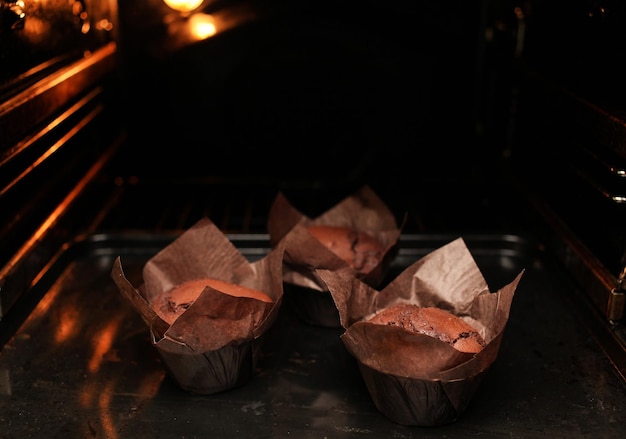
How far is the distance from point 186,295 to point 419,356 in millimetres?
554

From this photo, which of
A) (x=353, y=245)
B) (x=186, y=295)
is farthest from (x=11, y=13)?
(x=353, y=245)

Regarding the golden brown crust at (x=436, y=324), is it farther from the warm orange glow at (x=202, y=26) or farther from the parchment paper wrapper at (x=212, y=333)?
the warm orange glow at (x=202, y=26)

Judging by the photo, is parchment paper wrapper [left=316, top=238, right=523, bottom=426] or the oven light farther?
the oven light

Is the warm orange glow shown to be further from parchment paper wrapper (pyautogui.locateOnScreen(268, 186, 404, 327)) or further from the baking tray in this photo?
the baking tray

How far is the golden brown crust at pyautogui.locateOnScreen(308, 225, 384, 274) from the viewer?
5.99 feet

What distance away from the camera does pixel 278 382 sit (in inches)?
62.0

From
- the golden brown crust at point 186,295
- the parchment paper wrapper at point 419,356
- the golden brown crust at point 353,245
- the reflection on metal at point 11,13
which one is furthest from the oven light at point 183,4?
the parchment paper wrapper at point 419,356

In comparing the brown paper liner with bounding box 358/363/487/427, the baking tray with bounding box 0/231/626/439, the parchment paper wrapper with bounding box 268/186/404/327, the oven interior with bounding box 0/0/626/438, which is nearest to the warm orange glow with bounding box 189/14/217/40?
the oven interior with bounding box 0/0/626/438

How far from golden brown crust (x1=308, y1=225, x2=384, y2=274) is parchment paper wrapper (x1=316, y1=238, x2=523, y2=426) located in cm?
21

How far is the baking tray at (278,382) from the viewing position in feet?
4.66

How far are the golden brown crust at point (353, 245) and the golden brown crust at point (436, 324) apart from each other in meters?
0.23

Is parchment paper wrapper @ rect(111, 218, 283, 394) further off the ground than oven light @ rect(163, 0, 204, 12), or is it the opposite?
oven light @ rect(163, 0, 204, 12)

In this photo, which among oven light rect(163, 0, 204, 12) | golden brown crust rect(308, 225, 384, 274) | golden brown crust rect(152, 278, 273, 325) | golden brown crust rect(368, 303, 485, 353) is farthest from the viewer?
oven light rect(163, 0, 204, 12)

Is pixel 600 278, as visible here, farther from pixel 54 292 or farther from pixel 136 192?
pixel 136 192
